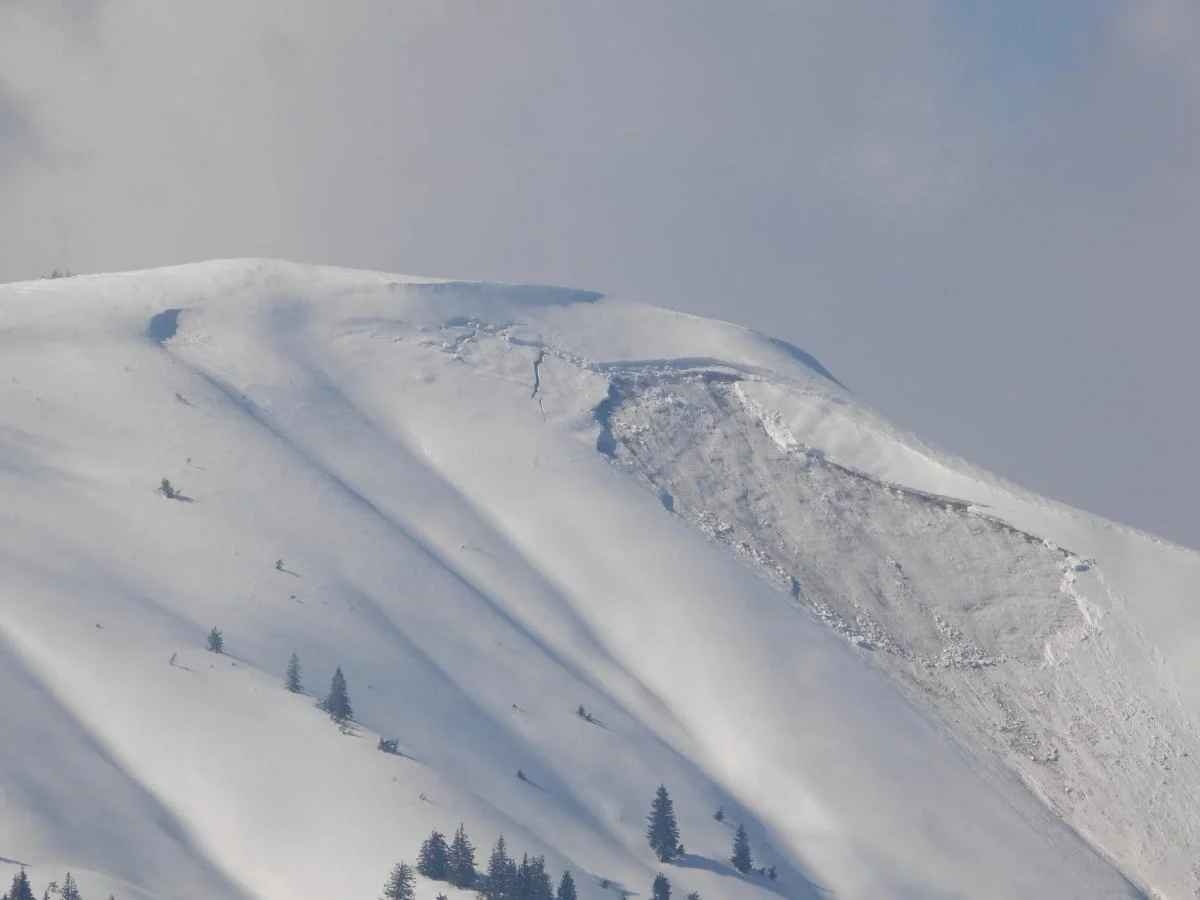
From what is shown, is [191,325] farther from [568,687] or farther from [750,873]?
[750,873]

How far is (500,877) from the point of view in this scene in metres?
69.0

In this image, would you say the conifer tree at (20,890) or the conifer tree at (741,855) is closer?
the conifer tree at (20,890)

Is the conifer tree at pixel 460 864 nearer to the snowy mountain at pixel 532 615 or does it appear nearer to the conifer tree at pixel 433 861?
the conifer tree at pixel 433 861

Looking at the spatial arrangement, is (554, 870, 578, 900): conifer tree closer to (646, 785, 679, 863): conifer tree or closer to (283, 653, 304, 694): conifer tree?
(646, 785, 679, 863): conifer tree

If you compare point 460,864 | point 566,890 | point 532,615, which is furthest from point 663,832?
point 532,615

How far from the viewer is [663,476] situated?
120m

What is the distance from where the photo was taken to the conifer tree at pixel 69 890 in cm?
6284

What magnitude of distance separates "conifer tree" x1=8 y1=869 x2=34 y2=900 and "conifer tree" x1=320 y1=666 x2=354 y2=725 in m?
20.5

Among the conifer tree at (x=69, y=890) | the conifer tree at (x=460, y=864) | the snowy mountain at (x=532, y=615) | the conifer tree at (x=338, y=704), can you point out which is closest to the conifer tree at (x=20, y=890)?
the conifer tree at (x=69, y=890)

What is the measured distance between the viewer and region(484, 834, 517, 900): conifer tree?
225ft

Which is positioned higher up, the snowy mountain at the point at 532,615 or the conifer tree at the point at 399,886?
the snowy mountain at the point at 532,615

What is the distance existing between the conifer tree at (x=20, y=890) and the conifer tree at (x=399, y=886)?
12.3 m

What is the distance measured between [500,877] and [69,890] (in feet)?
51.2

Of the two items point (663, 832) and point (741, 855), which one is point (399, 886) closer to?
point (663, 832)
